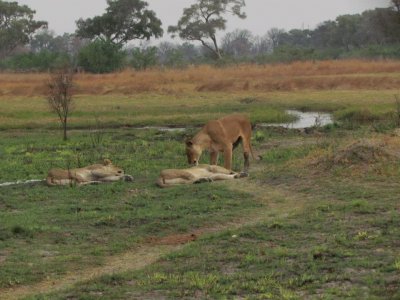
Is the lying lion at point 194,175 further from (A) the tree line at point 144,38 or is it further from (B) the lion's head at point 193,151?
(A) the tree line at point 144,38

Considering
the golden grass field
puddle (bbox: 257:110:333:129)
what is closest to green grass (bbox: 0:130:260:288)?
puddle (bbox: 257:110:333:129)

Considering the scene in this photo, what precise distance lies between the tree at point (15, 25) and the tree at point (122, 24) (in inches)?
287

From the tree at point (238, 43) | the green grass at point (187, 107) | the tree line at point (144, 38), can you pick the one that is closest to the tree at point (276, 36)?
the tree at point (238, 43)

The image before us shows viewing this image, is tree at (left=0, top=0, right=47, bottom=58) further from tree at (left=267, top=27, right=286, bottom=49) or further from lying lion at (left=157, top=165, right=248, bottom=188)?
lying lion at (left=157, top=165, right=248, bottom=188)

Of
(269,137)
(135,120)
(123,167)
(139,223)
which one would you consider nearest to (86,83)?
(135,120)

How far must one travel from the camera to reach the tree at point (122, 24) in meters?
62.5

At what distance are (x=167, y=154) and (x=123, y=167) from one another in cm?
213

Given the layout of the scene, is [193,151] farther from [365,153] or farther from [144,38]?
[144,38]

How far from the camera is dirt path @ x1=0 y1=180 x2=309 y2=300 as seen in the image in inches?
319

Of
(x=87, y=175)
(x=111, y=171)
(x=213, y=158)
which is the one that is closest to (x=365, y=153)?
(x=213, y=158)

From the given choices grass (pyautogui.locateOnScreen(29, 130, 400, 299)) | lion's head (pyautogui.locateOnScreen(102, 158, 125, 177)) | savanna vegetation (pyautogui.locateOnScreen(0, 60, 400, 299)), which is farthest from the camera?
lion's head (pyautogui.locateOnScreen(102, 158, 125, 177))

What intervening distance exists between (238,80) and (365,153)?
2610 cm

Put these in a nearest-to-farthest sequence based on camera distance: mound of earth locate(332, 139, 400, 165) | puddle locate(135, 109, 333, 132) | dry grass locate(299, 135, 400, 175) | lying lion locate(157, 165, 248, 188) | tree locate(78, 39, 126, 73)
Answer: dry grass locate(299, 135, 400, 175) < mound of earth locate(332, 139, 400, 165) < lying lion locate(157, 165, 248, 188) < puddle locate(135, 109, 333, 132) < tree locate(78, 39, 126, 73)

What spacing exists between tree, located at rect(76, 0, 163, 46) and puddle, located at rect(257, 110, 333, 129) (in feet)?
114
